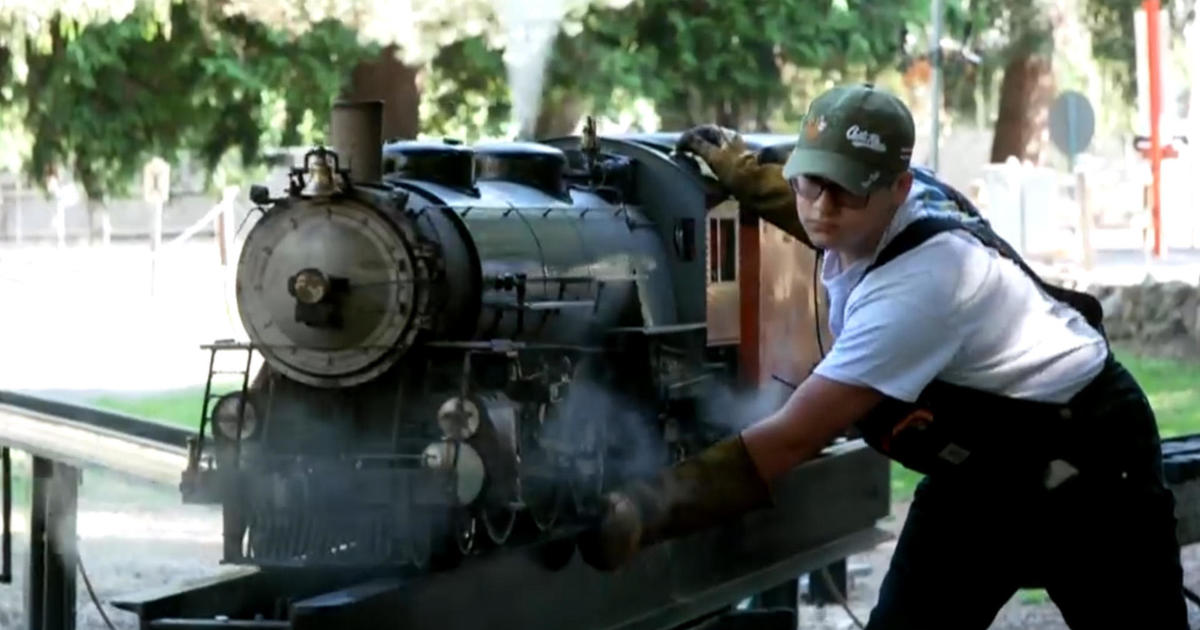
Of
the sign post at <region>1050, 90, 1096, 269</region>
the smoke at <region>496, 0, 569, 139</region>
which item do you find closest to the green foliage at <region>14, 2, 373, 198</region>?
the smoke at <region>496, 0, 569, 139</region>

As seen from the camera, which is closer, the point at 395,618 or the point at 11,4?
the point at 395,618

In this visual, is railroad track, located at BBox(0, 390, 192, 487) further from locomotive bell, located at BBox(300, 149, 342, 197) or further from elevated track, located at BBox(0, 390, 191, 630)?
locomotive bell, located at BBox(300, 149, 342, 197)

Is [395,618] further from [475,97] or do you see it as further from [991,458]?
[475,97]

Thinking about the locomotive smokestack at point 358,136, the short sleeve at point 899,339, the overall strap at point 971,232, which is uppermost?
the locomotive smokestack at point 358,136

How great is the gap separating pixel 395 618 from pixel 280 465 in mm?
714

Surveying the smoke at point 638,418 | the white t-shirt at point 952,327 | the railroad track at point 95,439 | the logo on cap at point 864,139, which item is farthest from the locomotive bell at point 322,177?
the logo on cap at point 864,139

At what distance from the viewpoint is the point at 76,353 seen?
1455 cm

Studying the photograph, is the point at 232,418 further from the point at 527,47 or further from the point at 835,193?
the point at 527,47

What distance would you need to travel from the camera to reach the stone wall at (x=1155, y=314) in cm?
1438

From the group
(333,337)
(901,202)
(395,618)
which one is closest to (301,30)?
(333,337)

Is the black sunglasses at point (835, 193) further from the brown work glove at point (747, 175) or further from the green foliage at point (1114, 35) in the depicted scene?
the green foliage at point (1114, 35)

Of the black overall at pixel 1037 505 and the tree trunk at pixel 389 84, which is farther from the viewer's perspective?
the tree trunk at pixel 389 84

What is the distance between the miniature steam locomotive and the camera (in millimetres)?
5000

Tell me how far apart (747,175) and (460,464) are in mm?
1459
